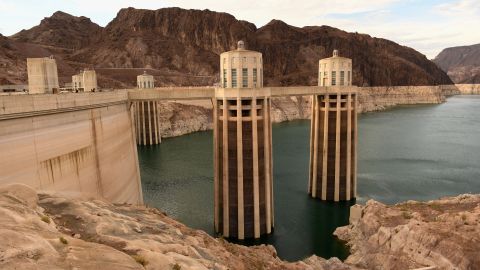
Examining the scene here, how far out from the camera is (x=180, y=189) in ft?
161

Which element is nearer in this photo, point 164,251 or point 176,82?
point 164,251

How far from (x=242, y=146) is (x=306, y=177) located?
2378cm

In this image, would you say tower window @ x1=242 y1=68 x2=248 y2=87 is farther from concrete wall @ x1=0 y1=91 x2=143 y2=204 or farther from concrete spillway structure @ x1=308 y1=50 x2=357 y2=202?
concrete spillway structure @ x1=308 y1=50 x2=357 y2=202

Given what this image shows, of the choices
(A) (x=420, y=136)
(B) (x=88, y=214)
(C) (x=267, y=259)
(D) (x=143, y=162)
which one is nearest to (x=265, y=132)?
(C) (x=267, y=259)

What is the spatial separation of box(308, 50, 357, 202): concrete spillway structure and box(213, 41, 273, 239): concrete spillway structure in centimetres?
1162

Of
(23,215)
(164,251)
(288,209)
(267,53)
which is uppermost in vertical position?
(267,53)

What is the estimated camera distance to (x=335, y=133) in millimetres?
42094

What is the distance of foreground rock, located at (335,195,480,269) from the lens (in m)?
23.6

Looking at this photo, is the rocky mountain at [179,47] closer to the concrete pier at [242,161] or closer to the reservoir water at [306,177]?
the reservoir water at [306,177]

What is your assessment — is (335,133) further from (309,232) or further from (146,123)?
(146,123)

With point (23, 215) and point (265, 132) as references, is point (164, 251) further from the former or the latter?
point (265, 132)

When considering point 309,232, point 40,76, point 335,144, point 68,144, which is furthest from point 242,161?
point 40,76

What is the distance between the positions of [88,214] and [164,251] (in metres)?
3.89

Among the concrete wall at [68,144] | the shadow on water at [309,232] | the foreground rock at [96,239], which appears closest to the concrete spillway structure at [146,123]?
the shadow on water at [309,232]
